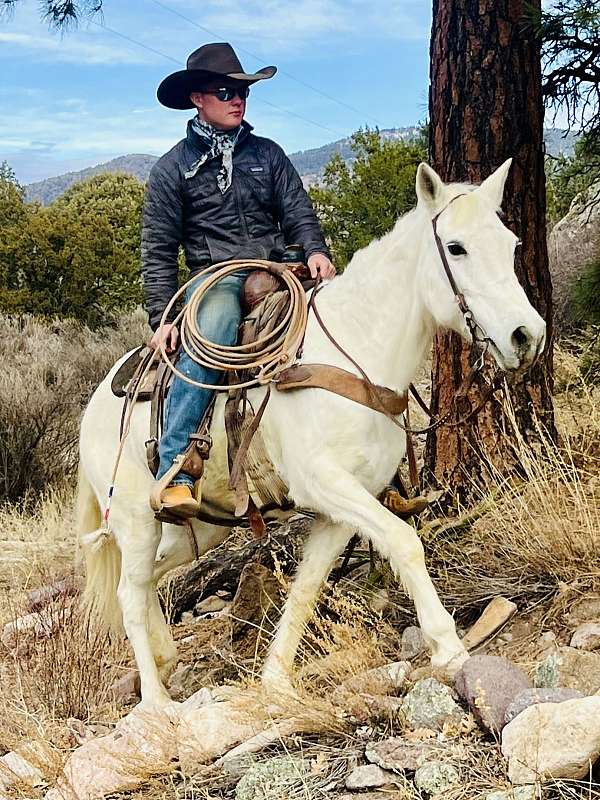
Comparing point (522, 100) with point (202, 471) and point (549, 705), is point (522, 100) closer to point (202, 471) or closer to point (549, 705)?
point (202, 471)

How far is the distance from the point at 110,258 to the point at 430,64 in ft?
43.0

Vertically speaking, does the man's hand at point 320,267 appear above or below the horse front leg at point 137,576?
above

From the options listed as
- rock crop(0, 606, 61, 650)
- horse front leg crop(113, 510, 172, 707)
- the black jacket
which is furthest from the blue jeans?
rock crop(0, 606, 61, 650)

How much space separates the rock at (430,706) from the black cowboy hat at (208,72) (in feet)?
9.93

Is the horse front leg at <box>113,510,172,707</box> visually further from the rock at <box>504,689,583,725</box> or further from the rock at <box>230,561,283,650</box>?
the rock at <box>504,689,583,725</box>

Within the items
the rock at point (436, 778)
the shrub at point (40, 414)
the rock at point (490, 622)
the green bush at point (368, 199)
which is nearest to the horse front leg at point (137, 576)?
the rock at point (490, 622)

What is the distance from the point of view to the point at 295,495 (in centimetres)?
448

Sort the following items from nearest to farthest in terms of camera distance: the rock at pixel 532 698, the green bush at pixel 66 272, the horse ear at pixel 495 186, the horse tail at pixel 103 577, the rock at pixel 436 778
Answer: the rock at pixel 436 778
the rock at pixel 532 698
the horse ear at pixel 495 186
the horse tail at pixel 103 577
the green bush at pixel 66 272

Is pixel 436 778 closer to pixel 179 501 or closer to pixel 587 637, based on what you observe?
pixel 587 637

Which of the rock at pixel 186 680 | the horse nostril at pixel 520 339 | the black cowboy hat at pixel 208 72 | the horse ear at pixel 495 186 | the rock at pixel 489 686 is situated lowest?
the rock at pixel 186 680

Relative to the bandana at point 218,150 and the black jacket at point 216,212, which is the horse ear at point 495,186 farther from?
the bandana at point 218,150

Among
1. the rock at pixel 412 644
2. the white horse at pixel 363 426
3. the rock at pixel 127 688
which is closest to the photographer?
the white horse at pixel 363 426

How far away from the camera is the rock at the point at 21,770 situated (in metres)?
4.20

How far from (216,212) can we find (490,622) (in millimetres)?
2439
